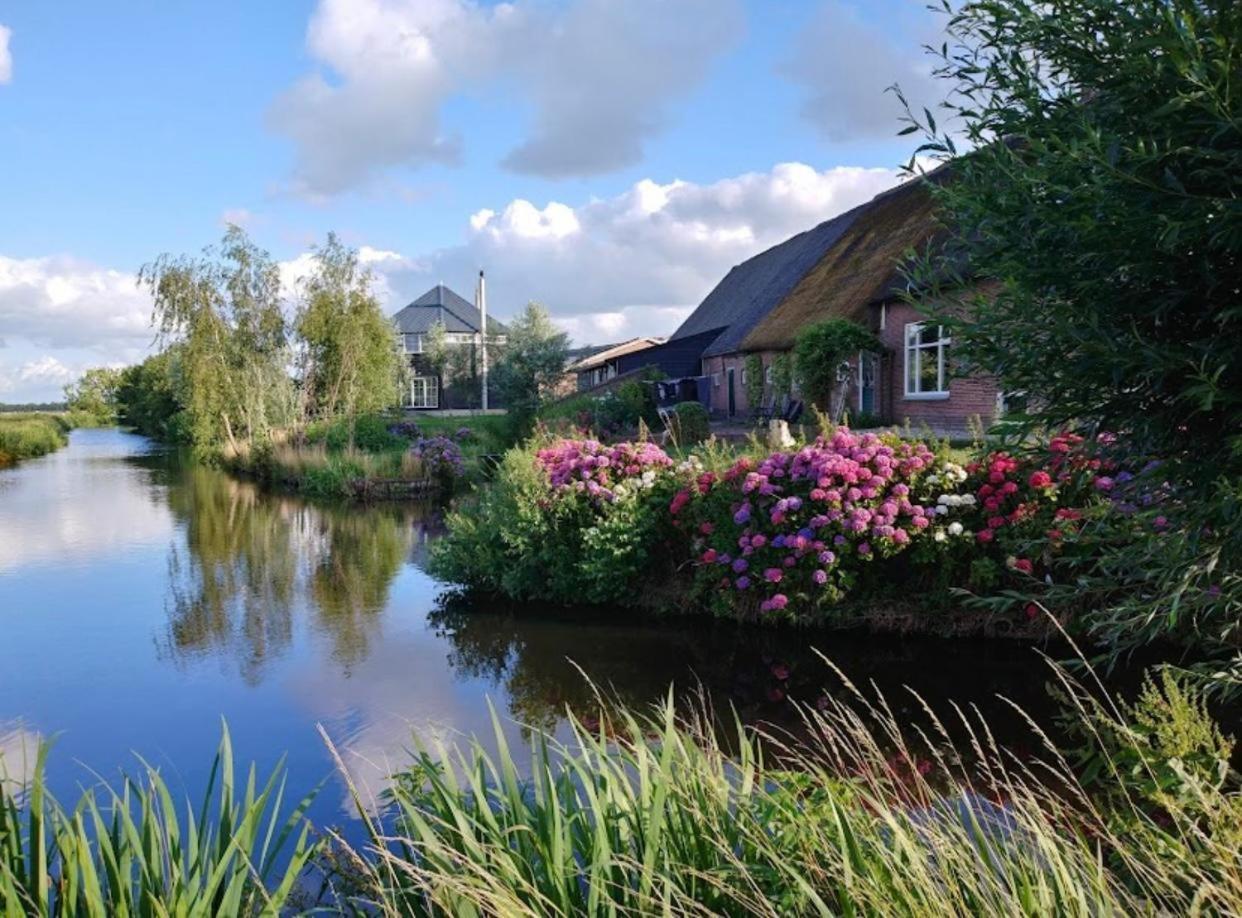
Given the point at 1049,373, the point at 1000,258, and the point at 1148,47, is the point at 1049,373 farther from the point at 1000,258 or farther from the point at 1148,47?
the point at 1148,47

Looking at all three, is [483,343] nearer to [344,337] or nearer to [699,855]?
[344,337]

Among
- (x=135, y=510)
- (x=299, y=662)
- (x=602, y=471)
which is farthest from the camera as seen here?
(x=135, y=510)

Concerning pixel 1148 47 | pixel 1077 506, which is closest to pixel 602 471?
pixel 1077 506

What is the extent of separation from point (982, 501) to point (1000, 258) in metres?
6.22

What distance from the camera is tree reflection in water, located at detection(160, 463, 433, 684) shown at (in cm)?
1026

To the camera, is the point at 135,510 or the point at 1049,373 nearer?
the point at 1049,373

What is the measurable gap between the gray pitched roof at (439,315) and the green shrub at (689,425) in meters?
36.2

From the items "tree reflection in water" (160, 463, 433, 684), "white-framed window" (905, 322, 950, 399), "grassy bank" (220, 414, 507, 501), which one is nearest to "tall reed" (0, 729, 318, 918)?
"tree reflection in water" (160, 463, 433, 684)

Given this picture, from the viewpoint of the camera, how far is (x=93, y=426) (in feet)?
333

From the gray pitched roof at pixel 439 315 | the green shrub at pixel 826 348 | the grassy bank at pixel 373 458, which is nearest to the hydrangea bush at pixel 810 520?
the green shrub at pixel 826 348

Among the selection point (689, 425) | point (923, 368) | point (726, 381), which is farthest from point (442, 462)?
point (923, 368)

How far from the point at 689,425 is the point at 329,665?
1614 centimetres

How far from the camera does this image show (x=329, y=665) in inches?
362

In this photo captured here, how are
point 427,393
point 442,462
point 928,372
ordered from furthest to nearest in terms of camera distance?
point 427,393 < point 442,462 < point 928,372
